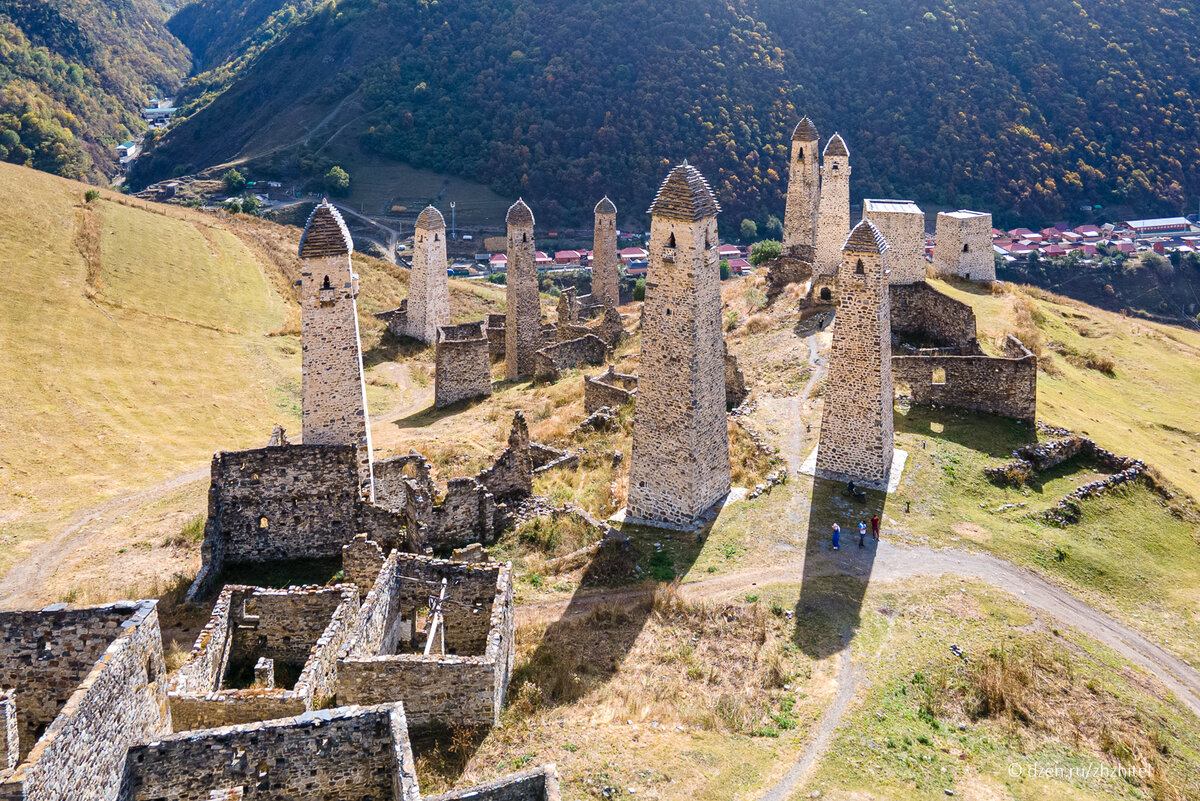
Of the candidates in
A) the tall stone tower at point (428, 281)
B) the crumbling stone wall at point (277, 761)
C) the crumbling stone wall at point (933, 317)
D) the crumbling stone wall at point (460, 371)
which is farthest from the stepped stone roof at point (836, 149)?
the crumbling stone wall at point (277, 761)

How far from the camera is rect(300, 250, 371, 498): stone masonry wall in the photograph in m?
20.0

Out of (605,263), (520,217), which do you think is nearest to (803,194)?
(605,263)

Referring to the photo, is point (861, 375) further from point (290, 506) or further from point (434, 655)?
point (290, 506)

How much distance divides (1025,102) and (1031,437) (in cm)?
7472

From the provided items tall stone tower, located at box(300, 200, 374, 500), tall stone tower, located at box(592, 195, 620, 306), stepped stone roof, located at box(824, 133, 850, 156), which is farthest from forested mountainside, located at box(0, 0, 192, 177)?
tall stone tower, located at box(300, 200, 374, 500)

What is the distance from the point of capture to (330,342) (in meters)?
20.3

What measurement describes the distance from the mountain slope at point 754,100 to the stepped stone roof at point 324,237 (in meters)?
69.9

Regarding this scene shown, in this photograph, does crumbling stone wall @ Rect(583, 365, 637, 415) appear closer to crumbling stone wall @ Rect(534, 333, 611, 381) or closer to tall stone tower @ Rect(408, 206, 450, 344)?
crumbling stone wall @ Rect(534, 333, 611, 381)

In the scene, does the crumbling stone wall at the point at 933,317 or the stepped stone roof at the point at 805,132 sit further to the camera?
the stepped stone roof at the point at 805,132

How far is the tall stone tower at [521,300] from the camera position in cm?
3719

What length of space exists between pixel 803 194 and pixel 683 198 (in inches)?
942

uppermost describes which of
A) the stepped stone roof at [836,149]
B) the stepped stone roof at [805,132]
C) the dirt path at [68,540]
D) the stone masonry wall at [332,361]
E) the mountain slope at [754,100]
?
the mountain slope at [754,100]

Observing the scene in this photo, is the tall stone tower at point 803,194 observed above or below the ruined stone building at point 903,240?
above

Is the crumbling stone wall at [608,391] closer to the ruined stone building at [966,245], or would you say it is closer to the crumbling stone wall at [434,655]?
the crumbling stone wall at [434,655]
